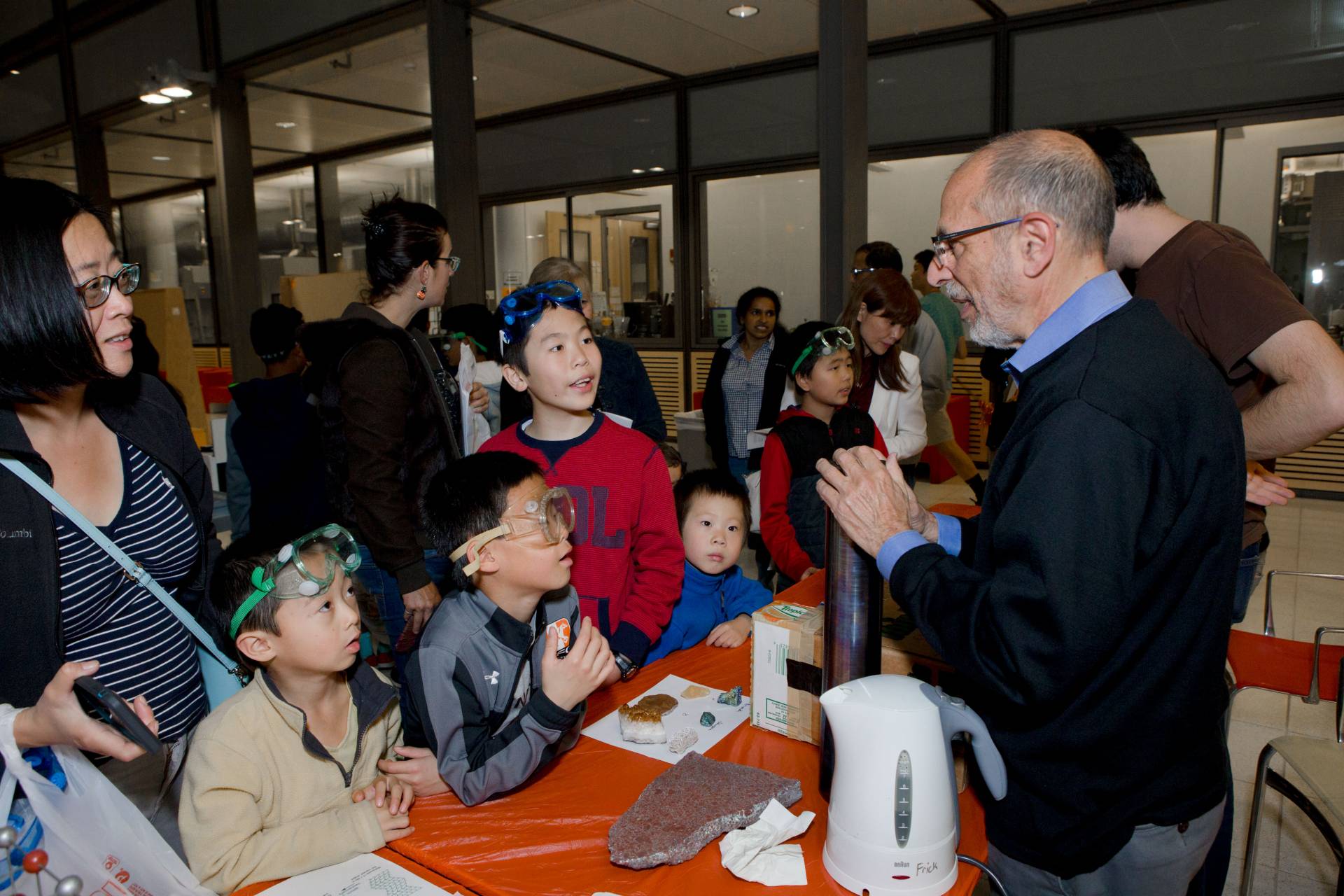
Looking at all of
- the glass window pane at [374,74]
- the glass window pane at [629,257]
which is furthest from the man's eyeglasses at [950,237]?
the glass window pane at [629,257]

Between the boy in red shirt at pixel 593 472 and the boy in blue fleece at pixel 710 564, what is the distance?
0.37 meters

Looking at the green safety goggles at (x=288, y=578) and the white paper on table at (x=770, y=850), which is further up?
the green safety goggles at (x=288, y=578)

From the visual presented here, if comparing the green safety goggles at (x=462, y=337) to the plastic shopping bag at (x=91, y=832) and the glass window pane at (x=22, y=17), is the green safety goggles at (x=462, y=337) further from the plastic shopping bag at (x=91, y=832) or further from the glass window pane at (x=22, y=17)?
the glass window pane at (x=22, y=17)

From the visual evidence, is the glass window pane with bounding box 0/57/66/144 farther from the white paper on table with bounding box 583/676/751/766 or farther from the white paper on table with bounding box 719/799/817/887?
the white paper on table with bounding box 719/799/817/887

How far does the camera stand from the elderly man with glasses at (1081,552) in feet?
3.29

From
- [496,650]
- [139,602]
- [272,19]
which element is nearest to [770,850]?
[496,650]

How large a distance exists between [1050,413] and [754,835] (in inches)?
28.7

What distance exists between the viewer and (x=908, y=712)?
41.1 inches

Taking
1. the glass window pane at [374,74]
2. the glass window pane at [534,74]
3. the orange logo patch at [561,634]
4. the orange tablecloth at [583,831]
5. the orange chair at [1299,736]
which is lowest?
the orange chair at [1299,736]

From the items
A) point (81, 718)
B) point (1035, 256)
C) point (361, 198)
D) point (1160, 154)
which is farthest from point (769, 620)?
point (361, 198)

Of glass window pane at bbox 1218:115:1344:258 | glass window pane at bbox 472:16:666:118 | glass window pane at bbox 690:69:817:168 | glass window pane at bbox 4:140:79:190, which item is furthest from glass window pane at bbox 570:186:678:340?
glass window pane at bbox 4:140:79:190

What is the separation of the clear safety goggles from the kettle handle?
2.34ft

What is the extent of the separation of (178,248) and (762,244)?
27.2 feet

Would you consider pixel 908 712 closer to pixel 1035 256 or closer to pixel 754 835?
pixel 754 835
